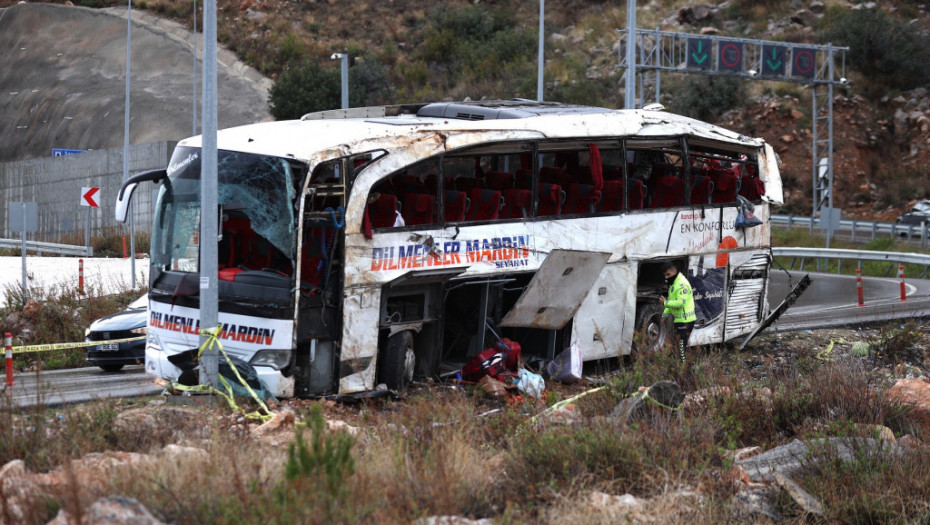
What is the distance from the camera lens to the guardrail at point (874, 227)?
139ft

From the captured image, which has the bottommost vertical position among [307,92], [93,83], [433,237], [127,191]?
[433,237]

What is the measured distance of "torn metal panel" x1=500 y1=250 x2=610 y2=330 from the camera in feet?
46.5

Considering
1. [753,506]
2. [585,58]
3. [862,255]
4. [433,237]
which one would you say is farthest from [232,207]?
[585,58]

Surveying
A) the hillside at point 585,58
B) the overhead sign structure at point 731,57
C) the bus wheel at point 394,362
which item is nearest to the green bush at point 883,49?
the hillside at point 585,58

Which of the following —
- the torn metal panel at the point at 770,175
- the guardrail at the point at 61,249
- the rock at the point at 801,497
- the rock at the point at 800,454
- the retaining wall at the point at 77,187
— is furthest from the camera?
the retaining wall at the point at 77,187

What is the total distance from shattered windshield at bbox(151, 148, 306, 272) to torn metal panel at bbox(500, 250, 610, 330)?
3.50 metres

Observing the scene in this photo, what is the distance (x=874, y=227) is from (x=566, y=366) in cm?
3373

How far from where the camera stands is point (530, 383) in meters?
13.2

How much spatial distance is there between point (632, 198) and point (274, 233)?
5897 millimetres

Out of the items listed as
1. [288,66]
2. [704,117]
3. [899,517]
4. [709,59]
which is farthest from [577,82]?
[899,517]

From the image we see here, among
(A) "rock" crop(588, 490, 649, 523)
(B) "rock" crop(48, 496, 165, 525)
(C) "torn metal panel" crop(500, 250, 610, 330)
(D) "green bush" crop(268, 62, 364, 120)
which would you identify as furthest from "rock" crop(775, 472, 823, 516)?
(D) "green bush" crop(268, 62, 364, 120)

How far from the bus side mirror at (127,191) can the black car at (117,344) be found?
12.1ft

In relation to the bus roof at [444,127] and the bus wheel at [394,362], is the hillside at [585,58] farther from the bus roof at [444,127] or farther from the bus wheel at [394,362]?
the bus wheel at [394,362]

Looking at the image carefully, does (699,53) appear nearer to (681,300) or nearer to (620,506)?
(681,300)
